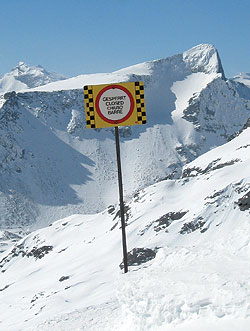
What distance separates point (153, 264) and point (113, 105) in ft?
17.0

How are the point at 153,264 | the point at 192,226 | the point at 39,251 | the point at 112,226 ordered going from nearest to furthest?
the point at 153,264 → the point at 192,226 → the point at 112,226 → the point at 39,251

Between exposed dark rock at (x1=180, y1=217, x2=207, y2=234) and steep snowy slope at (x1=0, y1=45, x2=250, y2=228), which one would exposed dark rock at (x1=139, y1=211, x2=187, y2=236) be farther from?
steep snowy slope at (x1=0, y1=45, x2=250, y2=228)

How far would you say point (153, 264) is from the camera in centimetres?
1271

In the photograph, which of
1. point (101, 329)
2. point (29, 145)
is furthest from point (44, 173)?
point (101, 329)

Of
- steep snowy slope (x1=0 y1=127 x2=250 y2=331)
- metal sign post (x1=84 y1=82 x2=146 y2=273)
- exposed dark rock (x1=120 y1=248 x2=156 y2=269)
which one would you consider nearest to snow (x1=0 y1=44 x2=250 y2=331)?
steep snowy slope (x1=0 y1=127 x2=250 y2=331)

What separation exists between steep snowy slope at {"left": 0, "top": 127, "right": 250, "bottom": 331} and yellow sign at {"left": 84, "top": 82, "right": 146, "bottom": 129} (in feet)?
14.4

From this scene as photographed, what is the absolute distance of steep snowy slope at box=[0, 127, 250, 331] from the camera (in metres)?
9.51

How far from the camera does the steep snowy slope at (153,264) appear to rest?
9508 mm

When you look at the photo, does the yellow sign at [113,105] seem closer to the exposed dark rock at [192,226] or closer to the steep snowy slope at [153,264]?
the steep snowy slope at [153,264]

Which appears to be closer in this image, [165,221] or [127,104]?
[127,104]

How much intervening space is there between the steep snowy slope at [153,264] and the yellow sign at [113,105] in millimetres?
4386

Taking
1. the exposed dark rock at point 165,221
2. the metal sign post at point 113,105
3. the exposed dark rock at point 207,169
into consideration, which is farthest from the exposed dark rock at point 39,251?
the metal sign post at point 113,105

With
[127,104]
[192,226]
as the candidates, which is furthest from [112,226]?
[127,104]

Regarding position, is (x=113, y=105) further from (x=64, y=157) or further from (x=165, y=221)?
(x=64, y=157)
